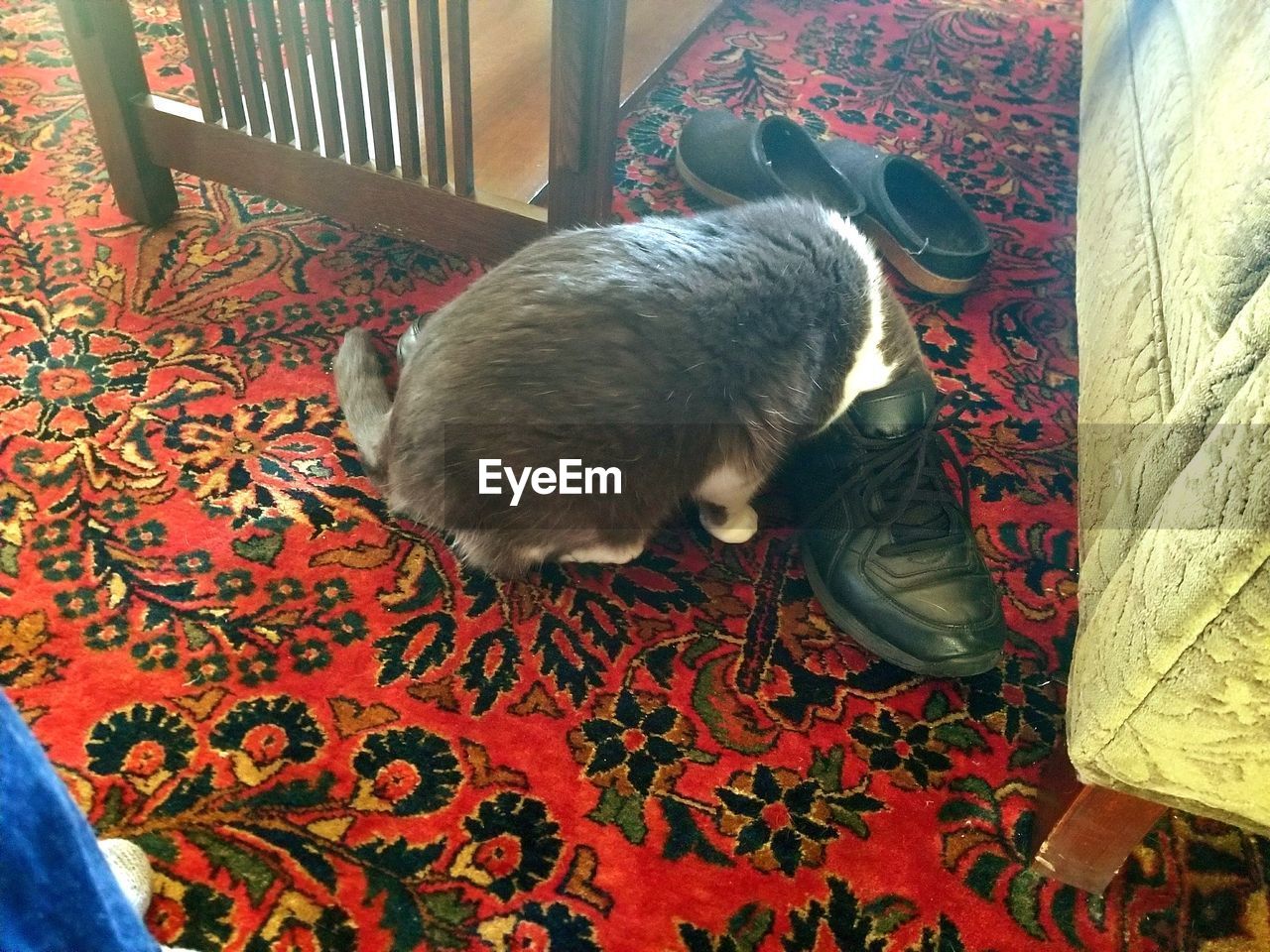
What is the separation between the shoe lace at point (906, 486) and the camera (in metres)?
1.01

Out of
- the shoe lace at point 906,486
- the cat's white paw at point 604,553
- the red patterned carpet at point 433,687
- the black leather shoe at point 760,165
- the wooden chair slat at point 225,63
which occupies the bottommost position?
the red patterned carpet at point 433,687

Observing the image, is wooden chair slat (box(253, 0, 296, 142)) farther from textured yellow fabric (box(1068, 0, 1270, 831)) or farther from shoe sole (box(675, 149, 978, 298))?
textured yellow fabric (box(1068, 0, 1270, 831))

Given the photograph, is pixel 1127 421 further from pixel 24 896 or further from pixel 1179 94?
pixel 24 896

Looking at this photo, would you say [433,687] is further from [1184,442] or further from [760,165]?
[760,165]

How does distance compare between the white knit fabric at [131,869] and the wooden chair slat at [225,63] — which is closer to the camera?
the white knit fabric at [131,869]

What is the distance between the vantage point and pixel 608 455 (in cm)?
86

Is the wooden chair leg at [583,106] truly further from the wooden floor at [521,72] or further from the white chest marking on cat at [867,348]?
the white chest marking on cat at [867,348]

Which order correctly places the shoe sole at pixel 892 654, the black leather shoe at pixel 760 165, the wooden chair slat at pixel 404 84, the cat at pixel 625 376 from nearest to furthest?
the cat at pixel 625 376
the shoe sole at pixel 892 654
the wooden chair slat at pixel 404 84
the black leather shoe at pixel 760 165

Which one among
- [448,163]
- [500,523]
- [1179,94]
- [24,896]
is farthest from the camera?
[448,163]

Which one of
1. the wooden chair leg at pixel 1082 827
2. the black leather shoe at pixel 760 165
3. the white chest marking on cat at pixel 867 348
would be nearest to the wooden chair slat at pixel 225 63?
the black leather shoe at pixel 760 165

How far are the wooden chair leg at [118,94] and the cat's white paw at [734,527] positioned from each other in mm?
933

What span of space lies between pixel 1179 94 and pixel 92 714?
1.32 meters

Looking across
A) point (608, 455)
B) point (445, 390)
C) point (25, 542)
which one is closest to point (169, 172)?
point (25, 542)

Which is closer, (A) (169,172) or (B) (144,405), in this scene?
(B) (144,405)
